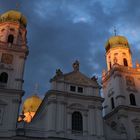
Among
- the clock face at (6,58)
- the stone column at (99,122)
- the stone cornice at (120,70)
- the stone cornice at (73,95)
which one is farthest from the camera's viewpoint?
the stone cornice at (120,70)

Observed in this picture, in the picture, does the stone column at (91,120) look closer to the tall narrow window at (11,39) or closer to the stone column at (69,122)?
the stone column at (69,122)

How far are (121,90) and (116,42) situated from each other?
9.92 metres

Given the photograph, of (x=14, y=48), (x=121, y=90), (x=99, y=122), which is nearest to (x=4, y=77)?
(x=14, y=48)

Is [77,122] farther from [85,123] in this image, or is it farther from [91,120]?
[91,120]

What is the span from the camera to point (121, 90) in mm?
40625

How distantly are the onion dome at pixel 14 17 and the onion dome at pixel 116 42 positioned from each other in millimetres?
14176

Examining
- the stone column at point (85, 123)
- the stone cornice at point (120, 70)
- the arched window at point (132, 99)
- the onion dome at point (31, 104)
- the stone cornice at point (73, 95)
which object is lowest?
the stone column at point (85, 123)

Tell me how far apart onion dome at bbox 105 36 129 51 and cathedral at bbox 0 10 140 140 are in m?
3.15

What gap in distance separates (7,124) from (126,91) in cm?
1775

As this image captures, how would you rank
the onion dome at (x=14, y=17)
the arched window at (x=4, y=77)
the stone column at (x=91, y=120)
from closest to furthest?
1. the stone column at (x=91, y=120)
2. the arched window at (x=4, y=77)
3. the onion dome at (x=14, y=17)

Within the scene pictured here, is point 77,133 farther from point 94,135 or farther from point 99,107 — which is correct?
point 99,107

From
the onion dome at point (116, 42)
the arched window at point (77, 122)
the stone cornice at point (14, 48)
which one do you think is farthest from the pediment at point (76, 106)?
the onion dome at point (116, 42)

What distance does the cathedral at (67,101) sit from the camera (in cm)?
3238

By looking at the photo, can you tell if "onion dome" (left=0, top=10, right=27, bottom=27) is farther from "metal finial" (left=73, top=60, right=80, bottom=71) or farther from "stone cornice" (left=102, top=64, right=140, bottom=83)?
"stone cornice" (left=102, top=64, right=140, bottom=83)
